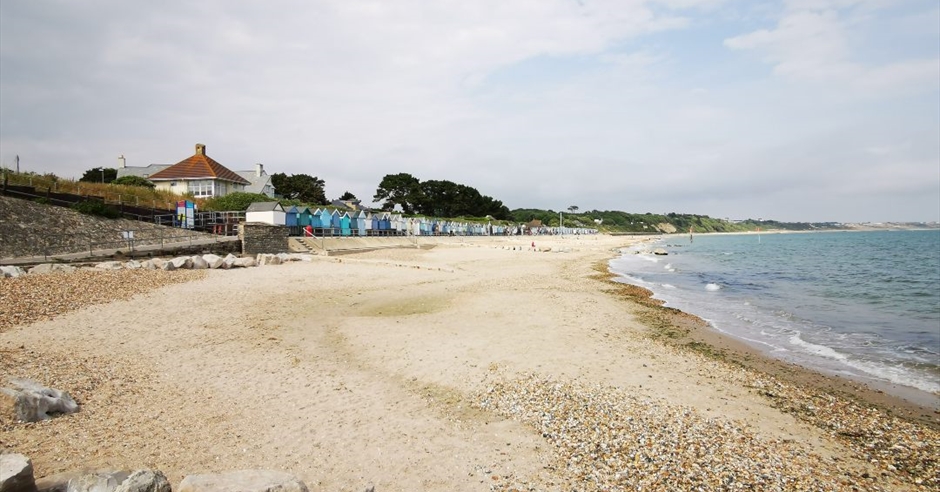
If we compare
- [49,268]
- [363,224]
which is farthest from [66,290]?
[363,224]

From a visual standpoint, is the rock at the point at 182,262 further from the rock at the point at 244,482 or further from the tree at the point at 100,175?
the tree at the point at 100,175

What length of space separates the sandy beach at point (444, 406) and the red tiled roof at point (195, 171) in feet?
138

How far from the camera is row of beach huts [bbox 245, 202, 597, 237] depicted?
33.7 meters

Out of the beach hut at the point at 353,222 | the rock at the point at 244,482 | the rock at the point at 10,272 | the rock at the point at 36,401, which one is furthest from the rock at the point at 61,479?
the beach hut at the point at 353,222

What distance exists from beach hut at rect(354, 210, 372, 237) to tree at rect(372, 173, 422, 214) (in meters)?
41.1

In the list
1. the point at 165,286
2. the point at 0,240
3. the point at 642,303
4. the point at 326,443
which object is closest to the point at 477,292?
the point at 642,303

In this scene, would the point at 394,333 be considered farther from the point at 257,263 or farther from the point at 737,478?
the point at 257,263

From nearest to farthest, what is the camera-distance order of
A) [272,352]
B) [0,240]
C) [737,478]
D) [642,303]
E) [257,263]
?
[737,478], [272,352], [642,303], [0,240], [257,263]

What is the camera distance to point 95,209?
995 inches

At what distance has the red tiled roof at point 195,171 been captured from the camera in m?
48.1

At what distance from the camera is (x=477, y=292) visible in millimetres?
16906

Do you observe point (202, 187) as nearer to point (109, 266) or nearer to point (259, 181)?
point (259, 181)

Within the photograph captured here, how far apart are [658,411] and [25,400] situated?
756 centimetres

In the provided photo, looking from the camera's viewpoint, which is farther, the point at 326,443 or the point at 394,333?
the point at 394,333
